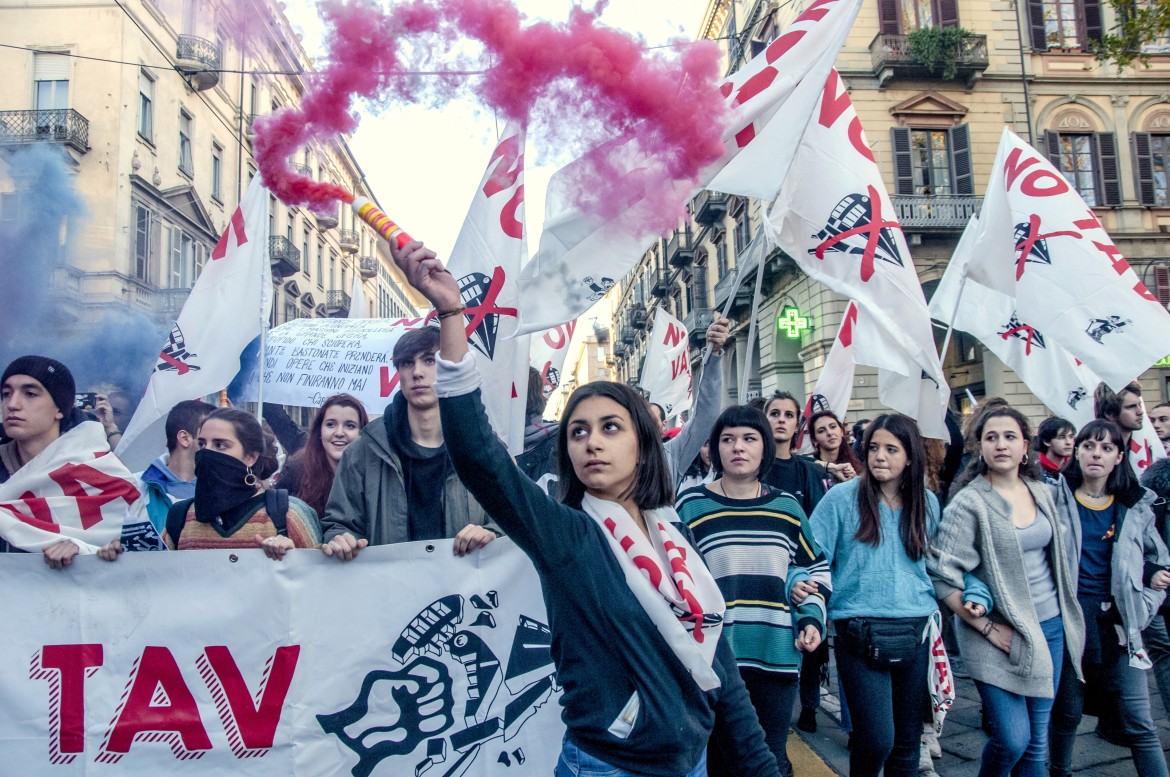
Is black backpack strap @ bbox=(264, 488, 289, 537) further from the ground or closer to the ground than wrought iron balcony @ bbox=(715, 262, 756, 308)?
closer to the ground

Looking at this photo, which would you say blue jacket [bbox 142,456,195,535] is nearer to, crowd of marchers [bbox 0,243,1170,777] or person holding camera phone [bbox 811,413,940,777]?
crowd of marchers [bbox 0,243,1170,777]

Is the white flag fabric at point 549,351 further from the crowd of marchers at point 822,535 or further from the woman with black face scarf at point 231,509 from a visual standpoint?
the woman with black face scarf at point 231,509

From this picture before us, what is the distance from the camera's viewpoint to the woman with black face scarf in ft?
10.1

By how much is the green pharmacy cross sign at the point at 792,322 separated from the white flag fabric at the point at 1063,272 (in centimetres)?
1470

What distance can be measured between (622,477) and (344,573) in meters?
1.47

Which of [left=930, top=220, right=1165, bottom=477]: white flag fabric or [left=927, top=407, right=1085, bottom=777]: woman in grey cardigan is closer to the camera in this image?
[left=927, top=407, right=1085, bottom=777]: woman in grey cardigan

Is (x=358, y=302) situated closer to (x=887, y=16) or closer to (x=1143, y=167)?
(x=887, y=16)

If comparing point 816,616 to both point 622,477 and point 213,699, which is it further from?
point 213,699

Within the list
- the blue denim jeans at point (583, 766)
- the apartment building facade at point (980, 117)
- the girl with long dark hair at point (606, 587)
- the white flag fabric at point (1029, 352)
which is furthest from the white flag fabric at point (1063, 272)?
the apartment building facade at point (980, 117)

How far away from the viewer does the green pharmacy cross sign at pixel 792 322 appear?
70.1ft

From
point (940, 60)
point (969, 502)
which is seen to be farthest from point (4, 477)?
point (940, 60)

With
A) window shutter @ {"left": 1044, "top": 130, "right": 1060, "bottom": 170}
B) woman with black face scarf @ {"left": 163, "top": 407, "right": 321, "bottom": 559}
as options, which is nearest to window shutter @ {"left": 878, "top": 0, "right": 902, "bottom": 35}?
window shutter @ {"left": 1044, "top": 130, "right": 1060, "bottom": 170}

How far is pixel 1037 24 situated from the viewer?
21766 millimetres

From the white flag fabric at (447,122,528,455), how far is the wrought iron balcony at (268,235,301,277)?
26193mm
